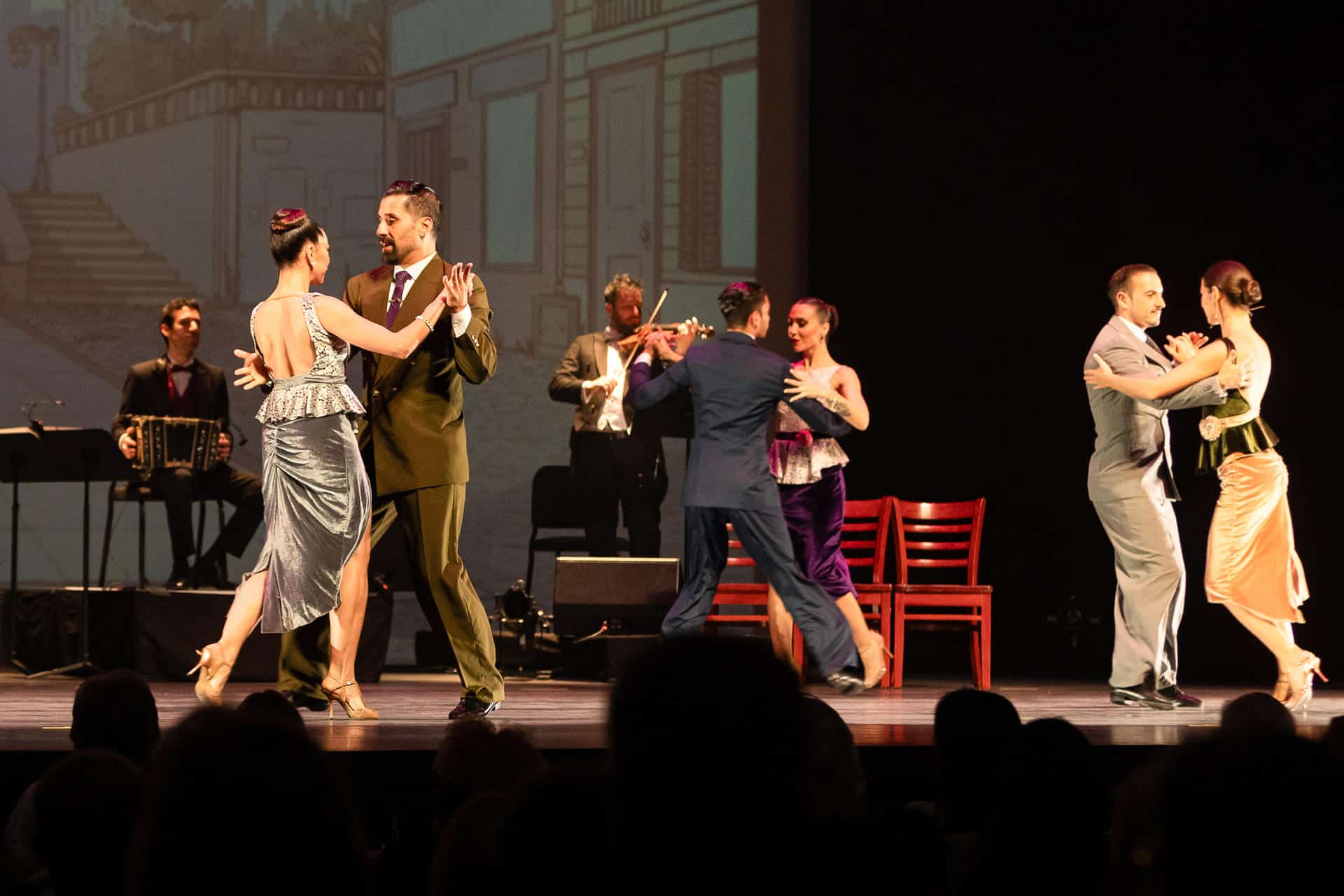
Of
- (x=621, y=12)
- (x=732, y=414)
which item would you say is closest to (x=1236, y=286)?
(x=732, y=414)

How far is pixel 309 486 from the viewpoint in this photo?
4.40 m

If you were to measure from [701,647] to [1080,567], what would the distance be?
6687mm

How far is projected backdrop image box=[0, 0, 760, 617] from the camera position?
766 cm

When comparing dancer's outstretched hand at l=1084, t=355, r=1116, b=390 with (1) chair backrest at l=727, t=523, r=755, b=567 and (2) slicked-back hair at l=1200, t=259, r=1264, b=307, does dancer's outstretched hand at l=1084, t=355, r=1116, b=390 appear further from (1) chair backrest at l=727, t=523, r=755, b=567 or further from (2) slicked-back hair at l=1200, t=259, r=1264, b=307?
(1) chair backrest at l=727, t=523, r=755, b=567

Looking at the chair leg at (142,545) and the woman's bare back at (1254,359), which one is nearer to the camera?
the woman's bare back at (1254,359)

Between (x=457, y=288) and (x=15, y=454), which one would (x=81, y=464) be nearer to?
(x=15, y=454)

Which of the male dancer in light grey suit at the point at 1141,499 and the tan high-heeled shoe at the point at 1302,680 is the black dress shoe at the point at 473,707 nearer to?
Answer: the male dancer in light grey suit at the point at 1141,499

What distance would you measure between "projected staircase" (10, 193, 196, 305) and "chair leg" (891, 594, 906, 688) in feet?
12.3

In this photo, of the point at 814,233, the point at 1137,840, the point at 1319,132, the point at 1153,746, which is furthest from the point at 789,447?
the point at 1137,840

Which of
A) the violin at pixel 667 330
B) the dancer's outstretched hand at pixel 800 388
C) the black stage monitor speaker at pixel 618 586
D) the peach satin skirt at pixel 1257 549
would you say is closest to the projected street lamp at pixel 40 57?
the violin at pixel 667 330

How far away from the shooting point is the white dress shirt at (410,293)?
4445 millimetres

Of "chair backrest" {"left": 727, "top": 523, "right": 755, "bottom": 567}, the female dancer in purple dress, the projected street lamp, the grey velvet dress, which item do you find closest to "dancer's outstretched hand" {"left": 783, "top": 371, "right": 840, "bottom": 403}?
the female dancer in purple dress

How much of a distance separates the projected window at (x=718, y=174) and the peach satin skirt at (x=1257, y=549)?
3.03 metres

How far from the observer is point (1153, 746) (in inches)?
143
